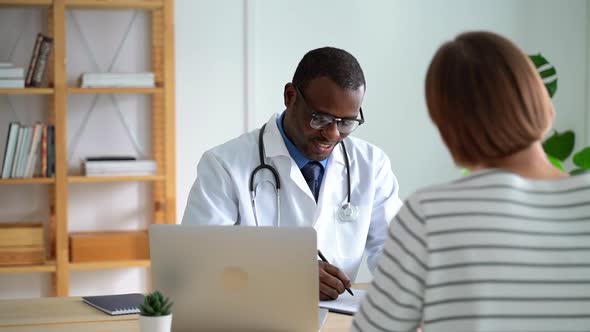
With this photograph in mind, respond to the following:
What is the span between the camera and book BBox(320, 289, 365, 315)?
6.83 ft

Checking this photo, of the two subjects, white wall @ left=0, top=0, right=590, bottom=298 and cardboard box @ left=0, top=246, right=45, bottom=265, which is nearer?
cardboard box @ left=0, top=246, right=45, bottom=265

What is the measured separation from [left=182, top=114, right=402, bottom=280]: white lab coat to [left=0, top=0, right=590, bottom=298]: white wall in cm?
129

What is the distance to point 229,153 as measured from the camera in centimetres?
254

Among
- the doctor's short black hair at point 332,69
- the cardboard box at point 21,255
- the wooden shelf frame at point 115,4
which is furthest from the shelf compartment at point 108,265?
the doctor's short black hair at point 332,69

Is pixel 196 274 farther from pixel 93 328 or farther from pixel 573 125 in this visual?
pixel 573 125

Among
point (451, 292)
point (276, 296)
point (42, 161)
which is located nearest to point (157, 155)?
point (42, 161)

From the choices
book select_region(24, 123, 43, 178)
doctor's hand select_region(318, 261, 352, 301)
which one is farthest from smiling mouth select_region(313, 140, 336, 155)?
book select_region(24, 123, 43, 178)

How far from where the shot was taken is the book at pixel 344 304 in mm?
2080

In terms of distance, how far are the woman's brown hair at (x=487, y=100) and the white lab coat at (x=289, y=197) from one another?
1285mm

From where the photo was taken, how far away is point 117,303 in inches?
86.0

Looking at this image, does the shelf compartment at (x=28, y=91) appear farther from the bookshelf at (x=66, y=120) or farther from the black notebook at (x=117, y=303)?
the black notebook at (x=117, y=303)

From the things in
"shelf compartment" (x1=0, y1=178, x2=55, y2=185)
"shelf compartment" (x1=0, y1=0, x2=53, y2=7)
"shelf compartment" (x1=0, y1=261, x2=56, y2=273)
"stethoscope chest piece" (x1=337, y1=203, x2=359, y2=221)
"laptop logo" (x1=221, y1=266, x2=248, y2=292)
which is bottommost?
"shelf compartment" (x1=0, y1=261, x2=56, y2=273)

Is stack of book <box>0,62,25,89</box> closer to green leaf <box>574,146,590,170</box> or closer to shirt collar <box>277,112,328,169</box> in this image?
shirt collar <box>277,112,328,169</box>

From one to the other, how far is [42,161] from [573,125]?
247 centimetres
